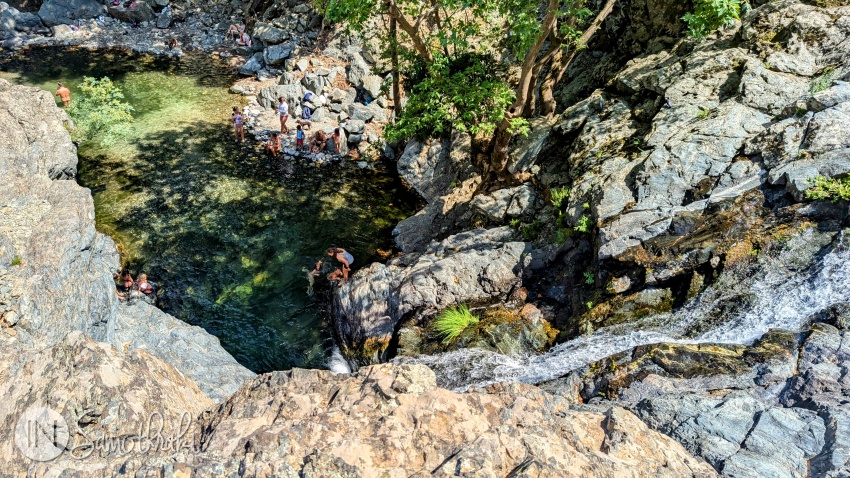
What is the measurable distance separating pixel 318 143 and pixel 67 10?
88.2ft

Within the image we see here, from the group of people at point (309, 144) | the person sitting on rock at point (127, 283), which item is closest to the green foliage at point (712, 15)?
the group of people at point (309, 144)

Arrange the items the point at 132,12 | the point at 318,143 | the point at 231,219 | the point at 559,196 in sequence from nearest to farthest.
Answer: the point at 559,196 → the point at 231,219 → the point at 318,143 → the point at 132,12

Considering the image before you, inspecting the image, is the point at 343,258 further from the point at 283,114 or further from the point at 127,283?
the point at 283,114

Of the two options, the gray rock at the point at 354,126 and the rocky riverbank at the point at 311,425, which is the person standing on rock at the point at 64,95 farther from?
the rocky riverbank at the point at 311,425

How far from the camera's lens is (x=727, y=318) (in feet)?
32.3

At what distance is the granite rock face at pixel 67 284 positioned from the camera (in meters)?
11.1

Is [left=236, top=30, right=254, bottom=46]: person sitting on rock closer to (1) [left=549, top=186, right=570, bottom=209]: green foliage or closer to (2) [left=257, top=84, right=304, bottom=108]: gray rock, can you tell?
(2) [left=257, top=84, right=304, bottom=108]: gray rock

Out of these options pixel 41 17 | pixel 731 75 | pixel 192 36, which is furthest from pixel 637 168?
pixel 41 17

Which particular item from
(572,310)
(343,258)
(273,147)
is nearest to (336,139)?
(273,147)

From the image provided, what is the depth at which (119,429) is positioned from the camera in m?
6.47

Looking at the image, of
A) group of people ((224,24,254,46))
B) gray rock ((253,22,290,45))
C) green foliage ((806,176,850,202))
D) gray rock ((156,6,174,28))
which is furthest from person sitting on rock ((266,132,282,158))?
gray rock ((156,6,174,28))

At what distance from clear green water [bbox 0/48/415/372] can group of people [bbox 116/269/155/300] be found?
391 millimetres

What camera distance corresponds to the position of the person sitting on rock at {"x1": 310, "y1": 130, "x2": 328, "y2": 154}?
2344 cm

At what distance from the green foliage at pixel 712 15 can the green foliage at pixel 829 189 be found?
4230mm
